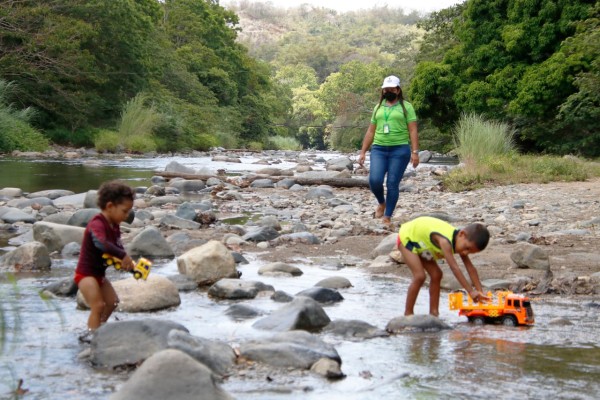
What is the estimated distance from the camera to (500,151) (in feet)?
63.6

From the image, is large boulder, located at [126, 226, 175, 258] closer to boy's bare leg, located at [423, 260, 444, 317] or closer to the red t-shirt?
the red t-shirt

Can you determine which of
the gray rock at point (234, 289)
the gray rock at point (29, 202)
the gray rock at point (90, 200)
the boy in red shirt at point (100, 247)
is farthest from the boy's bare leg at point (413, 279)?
the gray rock at point (29, 202)

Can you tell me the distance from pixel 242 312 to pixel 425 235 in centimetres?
140

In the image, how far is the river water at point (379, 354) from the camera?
3.86 meters

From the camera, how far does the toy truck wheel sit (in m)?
5.39

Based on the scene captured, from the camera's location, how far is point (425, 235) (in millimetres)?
5527

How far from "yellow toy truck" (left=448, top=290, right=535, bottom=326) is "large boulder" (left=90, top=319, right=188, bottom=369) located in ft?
7.02

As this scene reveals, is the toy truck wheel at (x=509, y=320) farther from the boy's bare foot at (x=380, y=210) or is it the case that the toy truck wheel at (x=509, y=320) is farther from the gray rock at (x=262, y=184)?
the gray rock at (x=262, y=184)

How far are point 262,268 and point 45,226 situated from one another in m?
2.60

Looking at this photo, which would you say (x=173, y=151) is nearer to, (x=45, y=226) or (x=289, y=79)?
(x=45, y=226)

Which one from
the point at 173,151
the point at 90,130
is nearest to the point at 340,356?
the point at 90,130

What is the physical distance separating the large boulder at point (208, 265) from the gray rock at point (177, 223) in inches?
136

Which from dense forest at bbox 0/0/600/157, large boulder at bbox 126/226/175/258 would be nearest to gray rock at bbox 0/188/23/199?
large boulder at bbox 126/226/175/258

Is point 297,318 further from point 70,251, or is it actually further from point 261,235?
point 261,235
